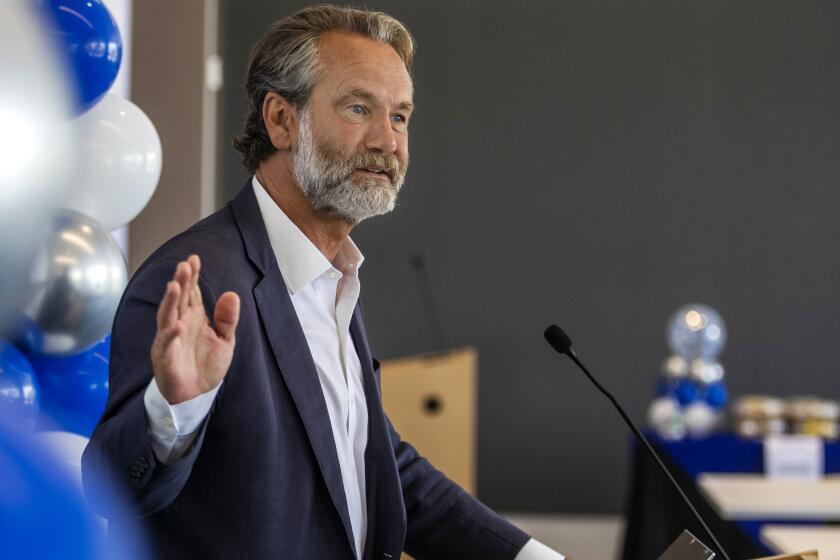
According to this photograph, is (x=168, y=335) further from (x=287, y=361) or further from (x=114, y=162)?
(x=114, y=162)

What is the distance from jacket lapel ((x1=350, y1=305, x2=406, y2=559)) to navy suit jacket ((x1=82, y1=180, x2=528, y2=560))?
0.01 metres

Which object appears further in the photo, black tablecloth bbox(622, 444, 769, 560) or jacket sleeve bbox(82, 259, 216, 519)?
black tablecloth bbox(622, 444, 769, 560)

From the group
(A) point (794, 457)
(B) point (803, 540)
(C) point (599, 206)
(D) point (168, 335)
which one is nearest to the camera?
(D) point (168, 335)

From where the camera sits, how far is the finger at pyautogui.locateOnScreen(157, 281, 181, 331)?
1082 mm

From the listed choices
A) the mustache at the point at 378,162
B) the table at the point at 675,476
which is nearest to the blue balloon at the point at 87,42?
the mustache at the point at 378,162

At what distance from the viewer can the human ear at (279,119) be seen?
1.65 metres

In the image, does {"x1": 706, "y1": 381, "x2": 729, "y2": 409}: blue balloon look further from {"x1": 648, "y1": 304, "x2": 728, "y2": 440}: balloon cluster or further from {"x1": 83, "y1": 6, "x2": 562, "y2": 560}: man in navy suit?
{"x1": 83, "y1": 6, "x2": 562, "y2": 560}: man in navy suit

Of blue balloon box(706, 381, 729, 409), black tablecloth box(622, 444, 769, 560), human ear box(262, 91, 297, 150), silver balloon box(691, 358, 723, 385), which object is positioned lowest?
black tablecloth box(622, 444, 769, 560)

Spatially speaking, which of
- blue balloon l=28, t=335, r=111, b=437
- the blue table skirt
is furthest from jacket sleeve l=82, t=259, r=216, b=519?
the blue table skirt

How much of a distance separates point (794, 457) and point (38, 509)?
3555 millimetres

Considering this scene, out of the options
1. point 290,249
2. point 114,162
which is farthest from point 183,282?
point 114,162

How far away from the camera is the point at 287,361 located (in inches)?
54.2

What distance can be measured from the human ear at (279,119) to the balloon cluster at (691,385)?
3.19 meters

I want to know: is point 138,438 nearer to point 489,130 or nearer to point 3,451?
point 3,451
